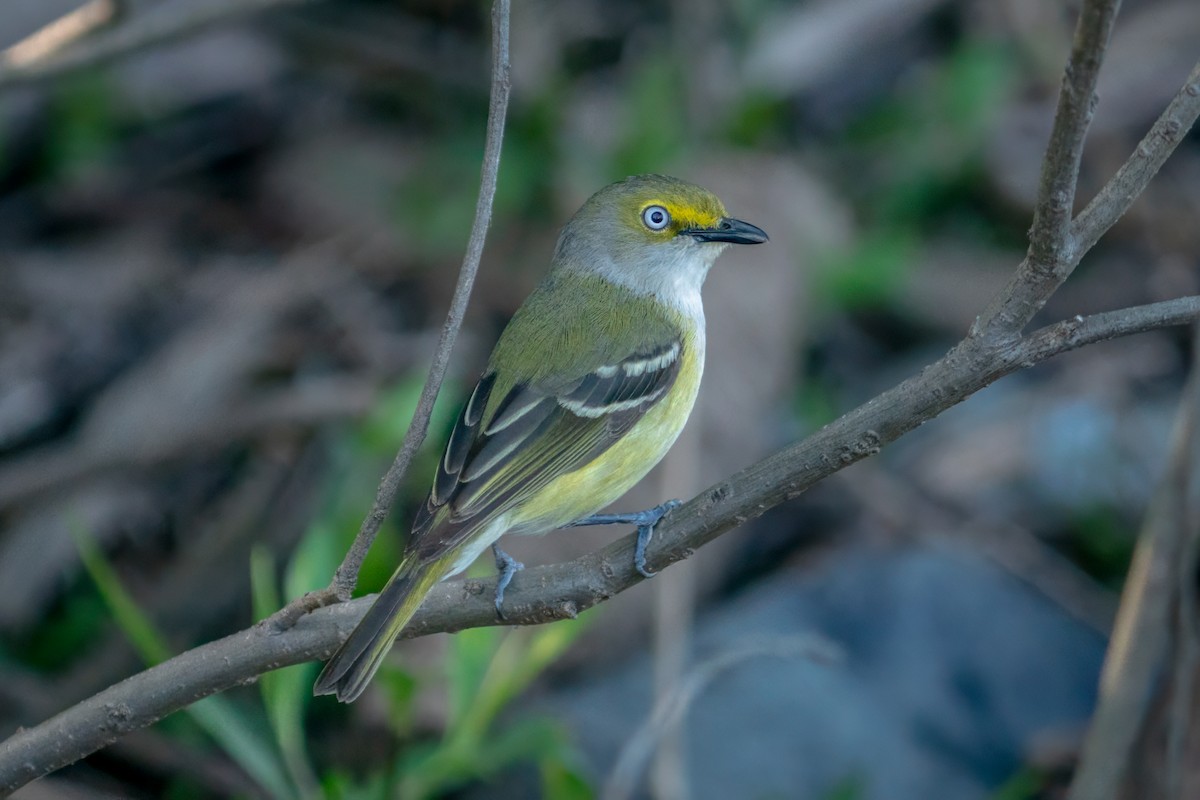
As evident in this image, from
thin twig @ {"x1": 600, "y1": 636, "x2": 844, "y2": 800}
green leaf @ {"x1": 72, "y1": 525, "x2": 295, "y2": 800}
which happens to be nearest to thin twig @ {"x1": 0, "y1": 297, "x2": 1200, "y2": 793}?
thin twig @ {"x1": 600, "y1": 636, "x2": 844, "y2": 800}

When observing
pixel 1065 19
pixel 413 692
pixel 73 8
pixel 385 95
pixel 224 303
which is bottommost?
pixel 413 692

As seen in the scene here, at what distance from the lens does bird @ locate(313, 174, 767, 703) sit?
2949 millimetres

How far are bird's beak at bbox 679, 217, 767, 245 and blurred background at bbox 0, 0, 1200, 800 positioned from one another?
39.4 inches

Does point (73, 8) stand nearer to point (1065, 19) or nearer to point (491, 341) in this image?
point (491, 341)

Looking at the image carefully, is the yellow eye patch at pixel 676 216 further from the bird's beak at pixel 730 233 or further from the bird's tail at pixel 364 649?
the bird's tail at pixel 364 649

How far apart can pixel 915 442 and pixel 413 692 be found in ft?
10.4

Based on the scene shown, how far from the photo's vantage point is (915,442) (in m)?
5.97

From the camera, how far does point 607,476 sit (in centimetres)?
347

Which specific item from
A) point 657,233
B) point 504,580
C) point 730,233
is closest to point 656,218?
point 657,233

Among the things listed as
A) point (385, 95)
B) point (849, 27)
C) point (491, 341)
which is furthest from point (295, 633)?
point (849, 27)

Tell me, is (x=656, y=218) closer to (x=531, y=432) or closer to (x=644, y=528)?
(x=531, y=432)

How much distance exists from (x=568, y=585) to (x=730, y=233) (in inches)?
64.2

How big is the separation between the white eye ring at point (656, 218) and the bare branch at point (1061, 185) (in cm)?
182

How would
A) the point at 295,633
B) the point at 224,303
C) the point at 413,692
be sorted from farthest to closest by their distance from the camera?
the point at 224,303 → the point at 413,692 → the point at 295,633
